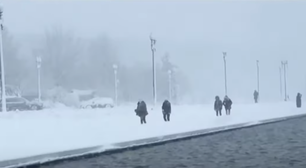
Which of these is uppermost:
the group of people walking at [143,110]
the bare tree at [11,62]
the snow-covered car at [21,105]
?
the bare tree at [11,62]

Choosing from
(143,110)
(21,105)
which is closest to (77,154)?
(143,110)

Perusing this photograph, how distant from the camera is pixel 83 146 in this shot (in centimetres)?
1945

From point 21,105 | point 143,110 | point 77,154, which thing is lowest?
point 21,105

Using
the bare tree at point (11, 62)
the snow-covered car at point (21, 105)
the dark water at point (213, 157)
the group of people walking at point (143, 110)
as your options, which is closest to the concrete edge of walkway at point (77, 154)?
the dark water at point (213, 157)

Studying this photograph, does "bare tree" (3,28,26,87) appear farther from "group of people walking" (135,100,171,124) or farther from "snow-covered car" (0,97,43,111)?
"group of people walking" (135,100,171,124)

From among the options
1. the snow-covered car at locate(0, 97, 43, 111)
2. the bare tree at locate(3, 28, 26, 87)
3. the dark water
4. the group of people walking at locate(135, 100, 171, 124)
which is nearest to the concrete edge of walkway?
the dark water

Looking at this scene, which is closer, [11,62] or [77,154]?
[77,154]

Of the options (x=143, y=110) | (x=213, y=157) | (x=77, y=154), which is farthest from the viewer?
(x=143, y=110)

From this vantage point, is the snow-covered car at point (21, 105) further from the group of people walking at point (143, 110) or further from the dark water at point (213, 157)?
the dark water at point (213, 157)

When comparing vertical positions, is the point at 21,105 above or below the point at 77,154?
below

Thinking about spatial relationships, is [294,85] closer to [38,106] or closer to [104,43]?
[104,43]

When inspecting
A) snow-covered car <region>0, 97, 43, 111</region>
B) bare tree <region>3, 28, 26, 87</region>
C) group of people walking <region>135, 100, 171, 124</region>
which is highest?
bare tree <region>3, 28, 26, 87</region>

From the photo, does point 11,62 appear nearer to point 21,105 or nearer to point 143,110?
point 21,105

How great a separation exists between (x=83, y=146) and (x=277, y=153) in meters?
7.32
